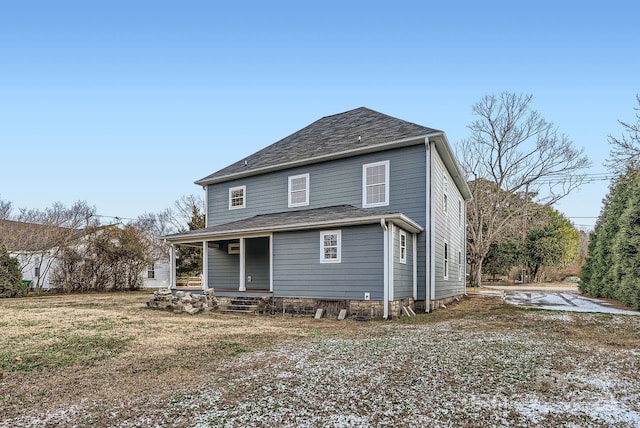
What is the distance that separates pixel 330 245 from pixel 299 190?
11.9 feet

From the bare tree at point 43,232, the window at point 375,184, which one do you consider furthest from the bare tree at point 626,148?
the bare tree at point 43,232

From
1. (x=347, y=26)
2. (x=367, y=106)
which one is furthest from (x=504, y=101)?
(x=347, y=26)

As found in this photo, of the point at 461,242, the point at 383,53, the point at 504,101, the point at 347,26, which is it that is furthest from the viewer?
the point at 504,101

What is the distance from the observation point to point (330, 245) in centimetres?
1127

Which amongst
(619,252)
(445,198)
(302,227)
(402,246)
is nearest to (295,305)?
(302,227)

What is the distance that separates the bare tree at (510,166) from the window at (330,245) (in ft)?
61.2

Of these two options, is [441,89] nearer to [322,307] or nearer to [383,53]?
[383,53]

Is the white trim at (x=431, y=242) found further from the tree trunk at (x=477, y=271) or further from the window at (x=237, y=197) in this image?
the tree trunk at (x=477, y=271)

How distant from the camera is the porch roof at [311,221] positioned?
1043 cm

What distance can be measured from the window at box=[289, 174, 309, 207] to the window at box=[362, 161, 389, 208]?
2.29 m

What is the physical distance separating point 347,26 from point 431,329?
36.6ft

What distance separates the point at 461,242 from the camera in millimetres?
18797

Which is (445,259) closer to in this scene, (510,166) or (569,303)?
(569,303)

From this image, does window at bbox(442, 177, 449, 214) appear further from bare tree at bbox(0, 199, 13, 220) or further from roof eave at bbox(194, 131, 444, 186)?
bare tree at bbox(0, 199, 13, 220)
